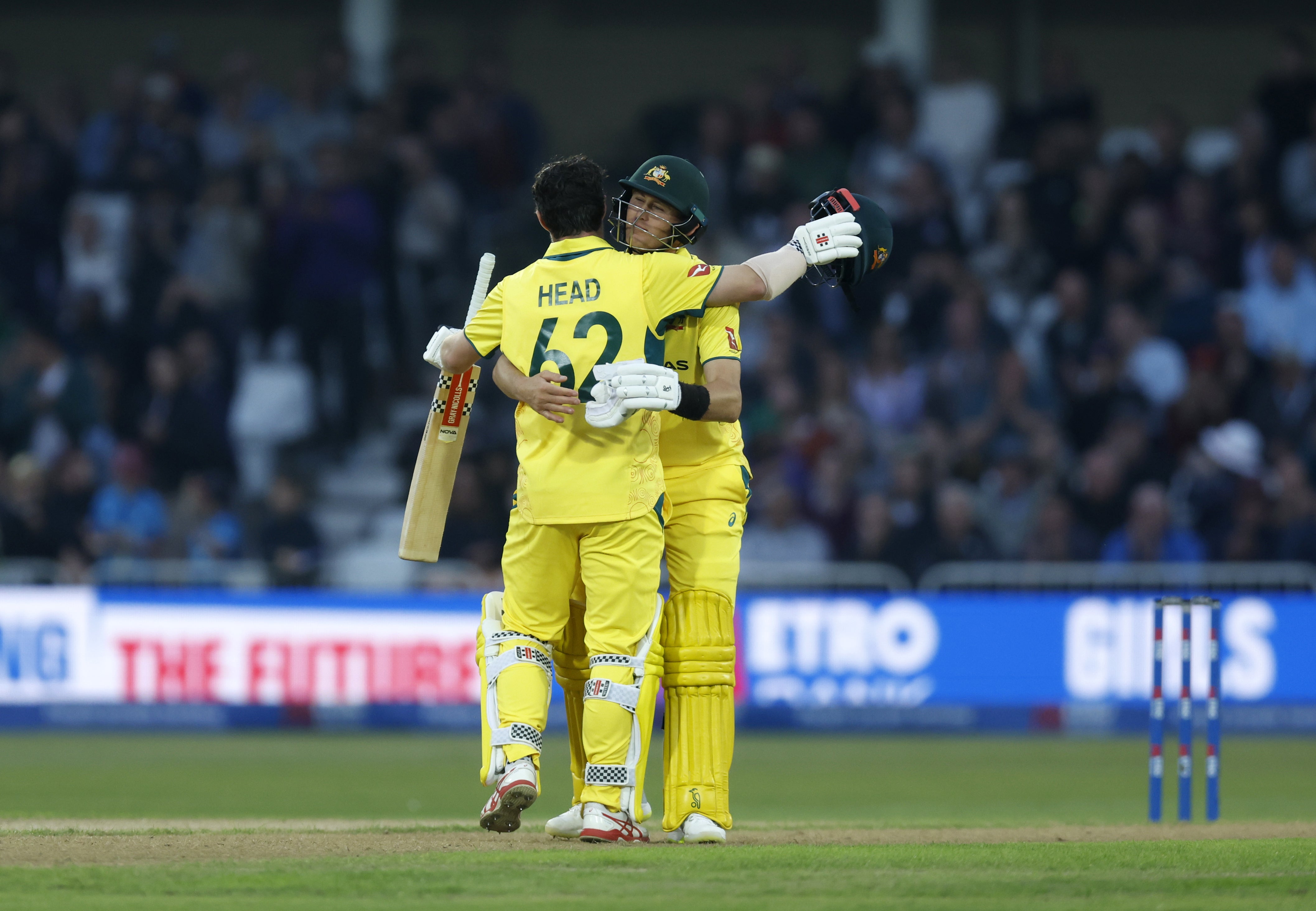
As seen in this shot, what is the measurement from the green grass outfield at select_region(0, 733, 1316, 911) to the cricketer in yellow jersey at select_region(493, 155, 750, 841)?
1.28 ft

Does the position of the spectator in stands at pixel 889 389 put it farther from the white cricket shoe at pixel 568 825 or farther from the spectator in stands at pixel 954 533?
the white cricket shoe at pixel 568 825

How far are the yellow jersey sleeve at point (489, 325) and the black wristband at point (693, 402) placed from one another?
2.36 ft

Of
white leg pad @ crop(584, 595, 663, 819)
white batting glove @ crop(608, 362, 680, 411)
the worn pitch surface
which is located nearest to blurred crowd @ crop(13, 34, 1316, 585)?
the worn pitch surface

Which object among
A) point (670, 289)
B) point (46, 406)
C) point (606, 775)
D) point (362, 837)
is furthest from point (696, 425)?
point (46, 406)

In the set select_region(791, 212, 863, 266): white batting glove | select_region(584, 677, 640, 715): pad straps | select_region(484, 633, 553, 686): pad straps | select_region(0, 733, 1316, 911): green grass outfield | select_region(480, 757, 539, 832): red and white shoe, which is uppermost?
select_region(791, 212, 863, 266): white batting glove

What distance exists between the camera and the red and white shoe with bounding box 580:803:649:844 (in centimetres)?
655

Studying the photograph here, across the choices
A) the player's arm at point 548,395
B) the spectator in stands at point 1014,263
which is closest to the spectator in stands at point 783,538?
the spectator in stands at point 1014,263

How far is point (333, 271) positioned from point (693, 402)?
11.0m

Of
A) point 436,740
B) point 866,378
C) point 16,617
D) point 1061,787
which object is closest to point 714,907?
point 1061,787

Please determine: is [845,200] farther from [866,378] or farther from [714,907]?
[866,378]

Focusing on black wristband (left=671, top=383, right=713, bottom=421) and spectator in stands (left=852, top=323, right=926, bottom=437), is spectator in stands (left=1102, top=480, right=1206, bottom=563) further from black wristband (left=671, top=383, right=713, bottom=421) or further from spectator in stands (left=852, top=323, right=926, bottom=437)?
black wristband (left=671, top=383, right=713, bottom=421)

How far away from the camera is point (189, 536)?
15.7m

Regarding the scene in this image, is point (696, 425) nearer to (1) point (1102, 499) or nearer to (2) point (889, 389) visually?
(1) point (1102, 499)

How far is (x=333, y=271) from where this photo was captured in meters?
17.0
